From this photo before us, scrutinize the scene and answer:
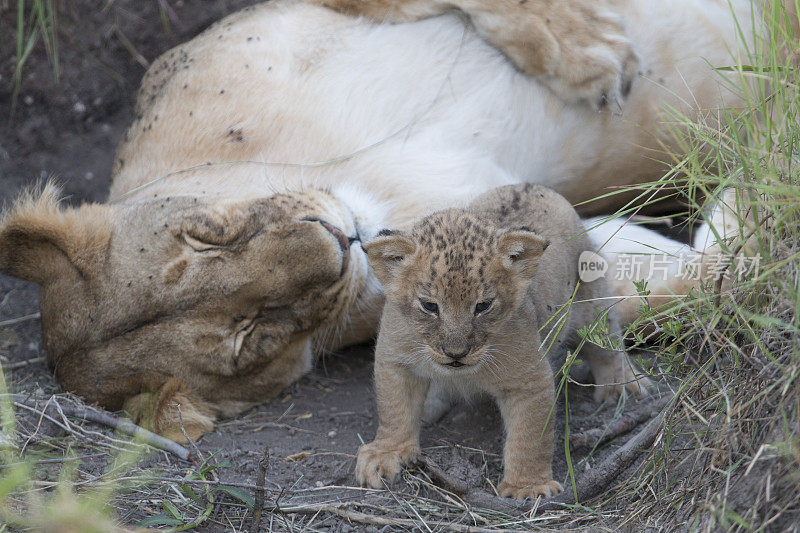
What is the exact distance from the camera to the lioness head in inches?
129

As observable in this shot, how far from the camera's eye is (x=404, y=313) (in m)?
2.67

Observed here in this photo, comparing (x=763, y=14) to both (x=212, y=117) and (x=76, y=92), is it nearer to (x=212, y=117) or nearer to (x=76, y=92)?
(x=212, y=117)

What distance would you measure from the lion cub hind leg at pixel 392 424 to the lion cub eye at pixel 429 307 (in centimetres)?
38

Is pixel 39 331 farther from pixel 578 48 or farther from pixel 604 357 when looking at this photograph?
pixel 578 48

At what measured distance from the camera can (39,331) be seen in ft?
14.8

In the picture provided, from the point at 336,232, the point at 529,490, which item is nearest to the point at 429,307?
the point at 529,490

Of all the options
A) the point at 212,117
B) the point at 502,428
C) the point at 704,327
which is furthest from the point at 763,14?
the point at 212,117

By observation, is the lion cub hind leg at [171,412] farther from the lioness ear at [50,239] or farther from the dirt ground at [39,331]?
the lioness ear at [50,239]

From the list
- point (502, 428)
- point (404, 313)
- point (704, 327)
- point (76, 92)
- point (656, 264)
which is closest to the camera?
point (704, 327)

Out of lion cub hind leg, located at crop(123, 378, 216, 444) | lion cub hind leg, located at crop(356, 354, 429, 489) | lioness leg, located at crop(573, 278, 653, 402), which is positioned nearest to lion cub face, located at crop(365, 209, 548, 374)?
lion cub hind leg, located at crop(356, 354, 429, 489)

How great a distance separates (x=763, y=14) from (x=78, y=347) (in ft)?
9.28

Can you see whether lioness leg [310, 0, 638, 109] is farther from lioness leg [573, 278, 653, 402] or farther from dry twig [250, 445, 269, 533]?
dry twig [250, 445, 269, 533]

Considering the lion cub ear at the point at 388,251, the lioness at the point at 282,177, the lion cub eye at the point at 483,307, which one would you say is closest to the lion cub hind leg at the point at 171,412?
the lioness at the point at 282,177

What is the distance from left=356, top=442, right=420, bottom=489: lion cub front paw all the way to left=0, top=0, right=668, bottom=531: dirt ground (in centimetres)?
8
